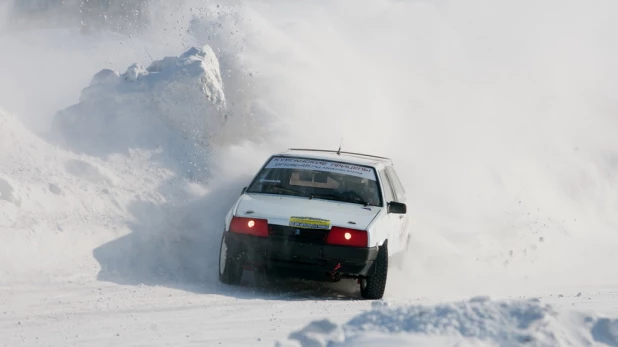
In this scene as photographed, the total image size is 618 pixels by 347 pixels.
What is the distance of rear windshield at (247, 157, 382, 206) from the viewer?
29.4 ft

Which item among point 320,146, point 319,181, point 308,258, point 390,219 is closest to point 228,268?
point 308,258

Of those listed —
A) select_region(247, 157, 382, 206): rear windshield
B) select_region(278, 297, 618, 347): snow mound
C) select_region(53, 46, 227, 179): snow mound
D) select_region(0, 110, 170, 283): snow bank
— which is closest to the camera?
select_region(278, 297, 618, 347): snow mound

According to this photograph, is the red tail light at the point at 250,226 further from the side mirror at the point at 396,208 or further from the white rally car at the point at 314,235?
the side mirror at the point at 396,208

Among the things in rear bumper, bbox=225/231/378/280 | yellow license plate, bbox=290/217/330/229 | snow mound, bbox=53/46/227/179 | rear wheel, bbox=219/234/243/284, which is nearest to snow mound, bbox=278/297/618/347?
rear bumper, bbox=225/231/378/280

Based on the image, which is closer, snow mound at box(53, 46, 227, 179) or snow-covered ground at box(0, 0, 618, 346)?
snow-covered ground at box(0, 0, 618, 346)

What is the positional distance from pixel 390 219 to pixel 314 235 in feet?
3.75

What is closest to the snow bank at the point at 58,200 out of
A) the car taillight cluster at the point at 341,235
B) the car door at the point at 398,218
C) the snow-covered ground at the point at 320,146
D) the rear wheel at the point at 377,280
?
the snow-covered ground at the point at 320,146

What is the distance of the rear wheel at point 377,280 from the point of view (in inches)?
316

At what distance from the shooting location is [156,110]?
1246cm

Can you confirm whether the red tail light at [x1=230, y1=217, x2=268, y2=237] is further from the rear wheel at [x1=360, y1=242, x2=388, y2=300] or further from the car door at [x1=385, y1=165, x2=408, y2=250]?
the car door at [x1=385, y1=165, x2=408, y2=250]

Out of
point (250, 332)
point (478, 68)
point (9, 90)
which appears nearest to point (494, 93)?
point (478, 68)

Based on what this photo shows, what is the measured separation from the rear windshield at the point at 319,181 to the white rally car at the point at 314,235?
0.02m

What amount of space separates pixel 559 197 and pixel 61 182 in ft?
34.3

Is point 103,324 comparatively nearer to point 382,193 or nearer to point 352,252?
point 352,252
